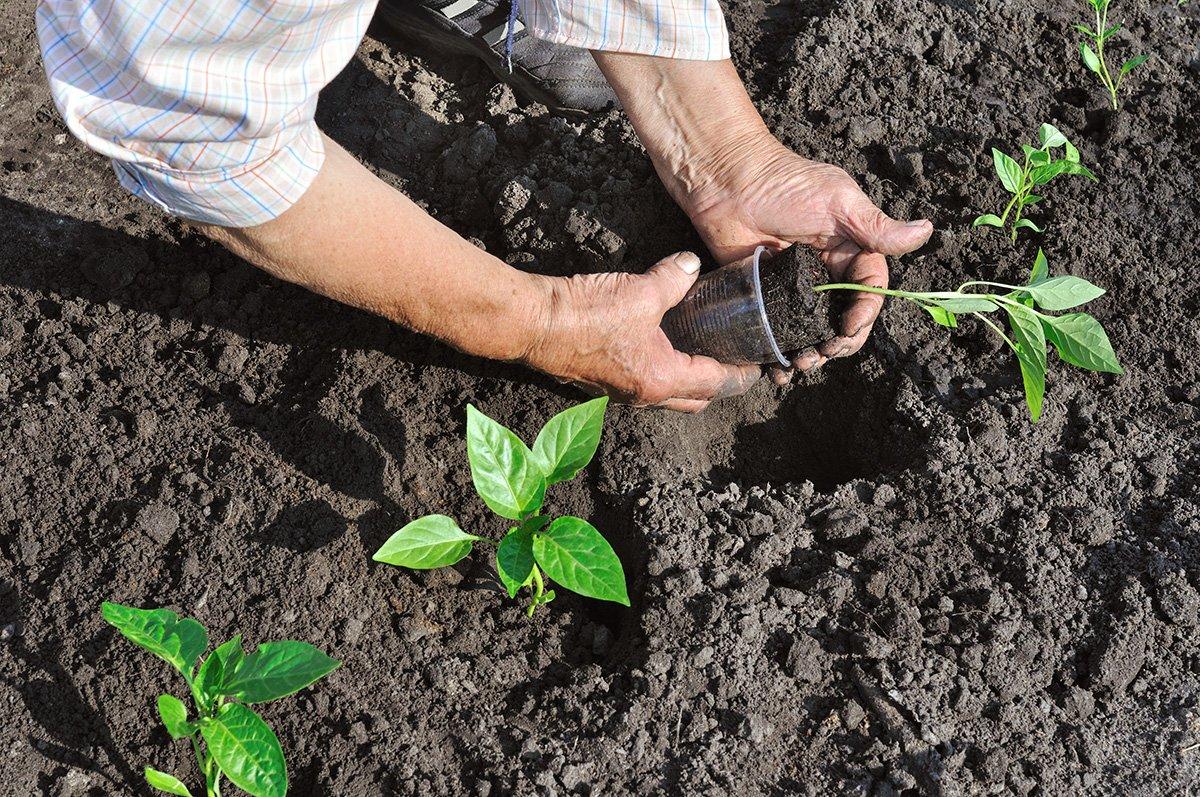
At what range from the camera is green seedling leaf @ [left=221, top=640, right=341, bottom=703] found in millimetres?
1679

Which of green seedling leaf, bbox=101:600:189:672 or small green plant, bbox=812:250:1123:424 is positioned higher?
small green plant, bbox=812:250:1123:424

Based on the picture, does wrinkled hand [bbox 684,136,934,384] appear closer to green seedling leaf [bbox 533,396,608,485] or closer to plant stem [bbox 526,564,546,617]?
green seedling leaf [bbox 533,396,608,485]

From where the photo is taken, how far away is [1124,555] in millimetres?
2109

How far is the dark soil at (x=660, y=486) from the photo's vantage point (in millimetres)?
1908

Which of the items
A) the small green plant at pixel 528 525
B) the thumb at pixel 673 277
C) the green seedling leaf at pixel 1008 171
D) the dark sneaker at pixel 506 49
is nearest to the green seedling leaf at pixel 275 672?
the small green plant at pixel 528 525

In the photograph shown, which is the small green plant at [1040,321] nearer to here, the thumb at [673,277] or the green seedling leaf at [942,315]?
the green seedling leaf at [942,315]

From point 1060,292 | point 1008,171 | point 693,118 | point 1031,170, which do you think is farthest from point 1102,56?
point 693,118

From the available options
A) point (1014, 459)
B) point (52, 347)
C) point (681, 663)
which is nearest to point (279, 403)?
point (52, 347)

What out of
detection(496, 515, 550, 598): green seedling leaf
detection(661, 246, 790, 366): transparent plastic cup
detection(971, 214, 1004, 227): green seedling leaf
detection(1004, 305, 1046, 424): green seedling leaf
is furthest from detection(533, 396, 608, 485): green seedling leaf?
detection(971, 214, 1004, 227): green seedling leaf

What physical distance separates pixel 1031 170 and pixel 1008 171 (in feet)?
0.46

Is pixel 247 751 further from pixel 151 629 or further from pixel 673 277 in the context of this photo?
pixel 673 277

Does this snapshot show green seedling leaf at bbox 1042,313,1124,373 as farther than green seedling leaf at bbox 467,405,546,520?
Yes

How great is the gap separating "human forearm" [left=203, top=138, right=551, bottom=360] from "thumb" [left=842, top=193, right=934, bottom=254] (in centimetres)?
78

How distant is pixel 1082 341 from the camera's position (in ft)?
7.12
